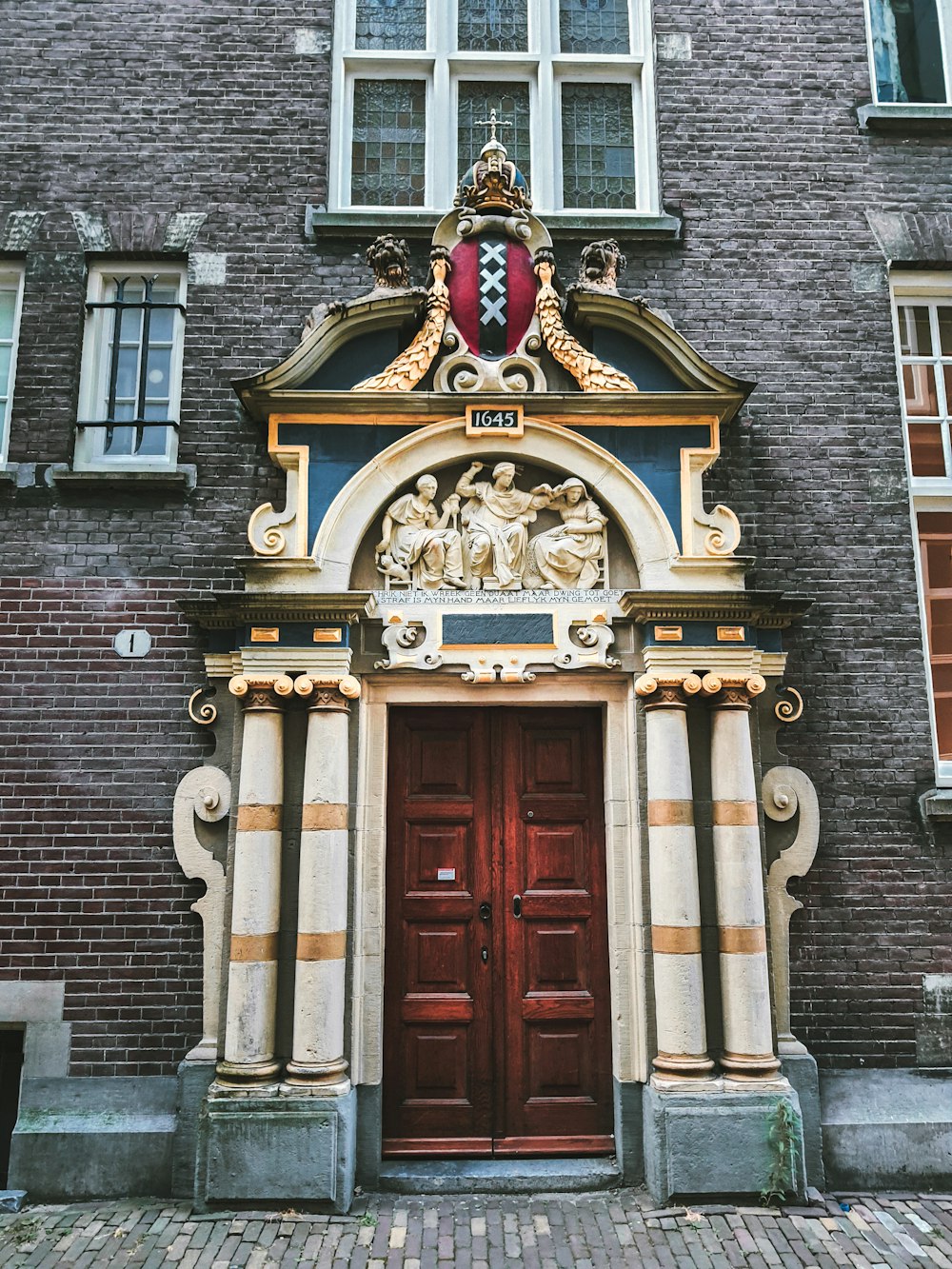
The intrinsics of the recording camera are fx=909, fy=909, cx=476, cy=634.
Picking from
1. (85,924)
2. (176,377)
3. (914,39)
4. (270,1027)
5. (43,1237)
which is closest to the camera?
(43,1237)

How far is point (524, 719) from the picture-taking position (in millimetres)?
6188

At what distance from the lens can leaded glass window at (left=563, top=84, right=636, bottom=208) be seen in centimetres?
722

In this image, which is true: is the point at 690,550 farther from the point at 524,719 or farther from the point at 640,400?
the point at 524,719

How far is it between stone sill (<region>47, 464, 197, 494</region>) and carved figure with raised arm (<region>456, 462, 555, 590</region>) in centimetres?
194

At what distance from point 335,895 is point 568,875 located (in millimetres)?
1558

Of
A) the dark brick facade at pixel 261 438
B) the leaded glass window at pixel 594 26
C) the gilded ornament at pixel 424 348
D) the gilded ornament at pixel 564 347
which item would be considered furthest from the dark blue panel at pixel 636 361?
the leaded glass window at pixel 594 26

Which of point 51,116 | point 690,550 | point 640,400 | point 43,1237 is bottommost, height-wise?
point 43,1237

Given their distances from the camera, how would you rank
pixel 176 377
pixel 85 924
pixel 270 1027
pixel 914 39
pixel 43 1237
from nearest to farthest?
pixel 43 1237 < pixel 270 1027 < pixel 85 924 < pixel 176 377 < pixel 914 39

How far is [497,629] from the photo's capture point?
589 cm

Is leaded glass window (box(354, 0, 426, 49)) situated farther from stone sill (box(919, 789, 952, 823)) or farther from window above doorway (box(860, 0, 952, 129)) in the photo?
stone sill (box(919, 789, 952, 823))

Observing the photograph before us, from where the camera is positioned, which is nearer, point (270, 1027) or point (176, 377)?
point (270, 1027)

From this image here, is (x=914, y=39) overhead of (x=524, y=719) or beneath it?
overhead

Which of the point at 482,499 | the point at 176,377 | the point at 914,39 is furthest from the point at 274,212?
the point at 914,39

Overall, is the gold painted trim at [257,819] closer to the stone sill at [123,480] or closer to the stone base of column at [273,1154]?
the stone base of column at [273,1154]
